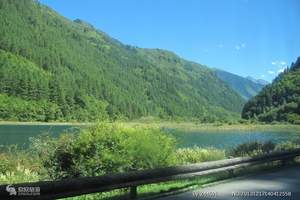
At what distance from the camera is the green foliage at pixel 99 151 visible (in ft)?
49.1

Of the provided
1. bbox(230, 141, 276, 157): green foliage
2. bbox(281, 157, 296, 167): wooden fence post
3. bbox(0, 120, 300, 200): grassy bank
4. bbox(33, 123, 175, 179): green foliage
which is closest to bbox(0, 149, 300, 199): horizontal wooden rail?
bbox(0, 120, 300, 200): grassy bank

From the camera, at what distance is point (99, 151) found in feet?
49.5

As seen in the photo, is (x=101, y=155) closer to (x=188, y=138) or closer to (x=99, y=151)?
(x=99, y=151)

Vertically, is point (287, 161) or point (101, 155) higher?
point (101, 155)

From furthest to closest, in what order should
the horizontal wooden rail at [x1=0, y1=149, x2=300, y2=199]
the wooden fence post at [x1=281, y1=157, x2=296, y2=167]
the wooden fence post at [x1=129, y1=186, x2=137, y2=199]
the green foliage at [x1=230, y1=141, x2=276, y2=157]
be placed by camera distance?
1. the green foliage at [x1=230, y1=141, x2=276, y2=157]
2. the wooden fence post at [x1=281, y1=157, x2=296, y2=167]
3. the wooden fence post at [x1=129, y1=186, x2=137, y2=199]
4. the horizontal wooden rail at [x1=0, y1=149, x2=300, y2=199]

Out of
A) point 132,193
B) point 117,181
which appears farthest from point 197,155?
point 117,181

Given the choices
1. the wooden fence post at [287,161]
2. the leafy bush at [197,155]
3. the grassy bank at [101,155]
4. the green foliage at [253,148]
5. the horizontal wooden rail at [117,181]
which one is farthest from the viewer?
the green foliage at [253,148]

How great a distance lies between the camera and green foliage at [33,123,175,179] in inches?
590

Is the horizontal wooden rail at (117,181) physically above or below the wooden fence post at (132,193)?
above

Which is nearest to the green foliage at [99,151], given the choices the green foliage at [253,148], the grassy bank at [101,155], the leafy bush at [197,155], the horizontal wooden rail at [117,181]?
the grassy bank at [101,155]

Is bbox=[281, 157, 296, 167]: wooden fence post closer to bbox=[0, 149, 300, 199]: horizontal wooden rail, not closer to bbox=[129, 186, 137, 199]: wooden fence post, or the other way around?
bbox=[0, 149, 300, 199]: horizontal wooden rail

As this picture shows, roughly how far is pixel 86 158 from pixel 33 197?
586 centimetres

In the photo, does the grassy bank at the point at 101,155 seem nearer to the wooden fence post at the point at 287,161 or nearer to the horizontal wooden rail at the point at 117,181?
the horizontal wooden rail at the point at 117,181

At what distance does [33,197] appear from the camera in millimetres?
9195
